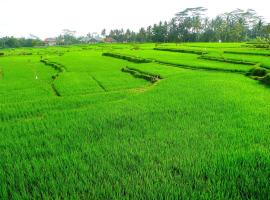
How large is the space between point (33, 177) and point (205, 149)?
2.83 metres

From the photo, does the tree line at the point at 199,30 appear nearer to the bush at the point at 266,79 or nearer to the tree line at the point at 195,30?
the tree line at the point at 195,30

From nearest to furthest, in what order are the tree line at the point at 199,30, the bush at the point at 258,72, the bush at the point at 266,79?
1. the bush at the point at 266,79
2. the bush at the point at 258,72
3. the tree line at the point at 199,30

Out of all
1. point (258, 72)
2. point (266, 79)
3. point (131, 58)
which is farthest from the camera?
point (131, 58)

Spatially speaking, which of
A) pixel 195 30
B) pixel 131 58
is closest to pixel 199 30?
pixel 195 30

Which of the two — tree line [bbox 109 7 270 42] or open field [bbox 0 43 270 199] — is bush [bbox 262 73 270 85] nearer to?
open field [bbox 0 43 270 199]

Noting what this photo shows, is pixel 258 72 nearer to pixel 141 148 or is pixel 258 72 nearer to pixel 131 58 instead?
pixel 141 148

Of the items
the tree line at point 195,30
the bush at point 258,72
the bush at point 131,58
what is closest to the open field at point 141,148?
the bush at point 258,72

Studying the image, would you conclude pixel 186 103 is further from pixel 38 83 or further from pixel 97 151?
pixel 38 83

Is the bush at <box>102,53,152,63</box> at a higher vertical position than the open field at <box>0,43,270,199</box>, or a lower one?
higher

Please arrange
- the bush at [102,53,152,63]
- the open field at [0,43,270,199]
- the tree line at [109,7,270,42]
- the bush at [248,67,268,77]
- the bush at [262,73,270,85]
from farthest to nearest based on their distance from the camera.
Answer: the tree line at [109,7,270,42] → the bush at [102,53,152,63] → the bush at [248,67,268,77] → the bush at [262,73,270,85] → the open field at [0,43,270,199]

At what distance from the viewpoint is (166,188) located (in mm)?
A: 3219

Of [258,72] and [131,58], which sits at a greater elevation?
[131,58]

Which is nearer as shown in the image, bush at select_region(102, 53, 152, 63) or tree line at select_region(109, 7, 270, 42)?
bush at select_region(102, 53, 152, 63)

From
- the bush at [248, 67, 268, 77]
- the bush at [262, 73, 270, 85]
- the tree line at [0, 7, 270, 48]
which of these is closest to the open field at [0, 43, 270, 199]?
the bush at [262, 73, 270, 85]
